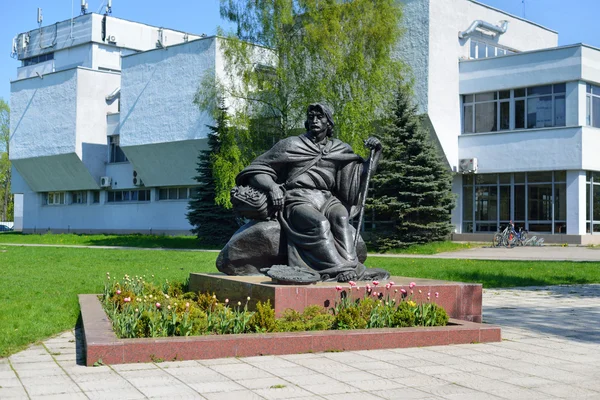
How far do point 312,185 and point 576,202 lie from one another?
76.7 ft

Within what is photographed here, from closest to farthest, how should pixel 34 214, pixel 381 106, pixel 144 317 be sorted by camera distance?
pixel 144 317, pixel 381 106, pixel 34 214

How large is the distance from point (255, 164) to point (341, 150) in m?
1.16

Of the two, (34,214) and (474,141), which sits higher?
(474,141)

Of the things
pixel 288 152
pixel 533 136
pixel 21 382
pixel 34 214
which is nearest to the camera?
pixel 21 382

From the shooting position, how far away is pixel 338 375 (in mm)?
6273

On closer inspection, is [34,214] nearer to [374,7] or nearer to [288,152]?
[374,7]

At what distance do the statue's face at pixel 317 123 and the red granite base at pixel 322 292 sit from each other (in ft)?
6.75

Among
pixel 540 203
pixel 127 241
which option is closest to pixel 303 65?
pixel 540 203

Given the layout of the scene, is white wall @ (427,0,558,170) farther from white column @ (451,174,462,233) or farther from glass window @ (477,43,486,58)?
white column @ (451,174,462,233)

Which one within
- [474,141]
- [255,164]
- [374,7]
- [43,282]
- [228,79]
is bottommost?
[43,282]

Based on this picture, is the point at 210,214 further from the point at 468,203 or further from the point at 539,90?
the point at 539,90

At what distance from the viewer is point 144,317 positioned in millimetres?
7254

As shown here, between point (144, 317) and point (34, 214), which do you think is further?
point (34, 214)

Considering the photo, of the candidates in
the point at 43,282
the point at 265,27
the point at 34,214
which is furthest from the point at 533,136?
the point at 34,214
